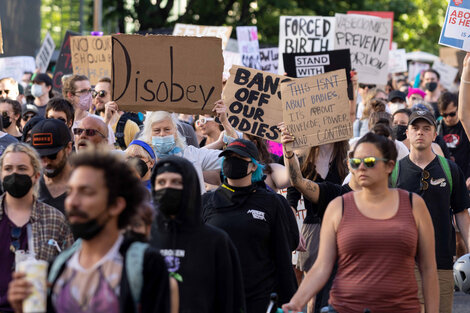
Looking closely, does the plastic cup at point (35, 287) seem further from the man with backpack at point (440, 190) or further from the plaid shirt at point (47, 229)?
the man with backpack at point (440, 190)

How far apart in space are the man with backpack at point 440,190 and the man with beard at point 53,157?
2723 mm

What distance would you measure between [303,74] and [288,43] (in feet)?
14.4

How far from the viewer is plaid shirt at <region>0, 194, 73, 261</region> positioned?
18.3ft

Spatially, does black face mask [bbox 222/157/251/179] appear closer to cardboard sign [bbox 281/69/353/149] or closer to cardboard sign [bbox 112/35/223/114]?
cardboard sign [bbox 281/69/353/149]

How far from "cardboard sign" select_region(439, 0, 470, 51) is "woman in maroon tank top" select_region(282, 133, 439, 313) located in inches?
94.1

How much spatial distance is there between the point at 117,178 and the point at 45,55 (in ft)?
46.1

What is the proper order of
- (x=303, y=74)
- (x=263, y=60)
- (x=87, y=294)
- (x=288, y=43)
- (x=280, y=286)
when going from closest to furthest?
(x=87, y=294) → (x=280, y=286) → (x=303, y=74) → (x=288, y=43) → (x=263, y=60)

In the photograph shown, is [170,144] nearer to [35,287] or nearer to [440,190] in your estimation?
[440,190]

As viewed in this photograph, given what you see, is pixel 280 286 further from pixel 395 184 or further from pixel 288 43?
pixel 288 43

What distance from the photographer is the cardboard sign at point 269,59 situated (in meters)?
17.4

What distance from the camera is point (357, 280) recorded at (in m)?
5.45

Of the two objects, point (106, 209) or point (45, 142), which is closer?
point (106, 209)

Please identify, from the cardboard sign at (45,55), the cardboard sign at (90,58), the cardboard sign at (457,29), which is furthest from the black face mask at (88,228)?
the cardboard sign at (45,55)

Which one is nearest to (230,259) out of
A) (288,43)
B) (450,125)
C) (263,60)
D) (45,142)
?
(45,142)
